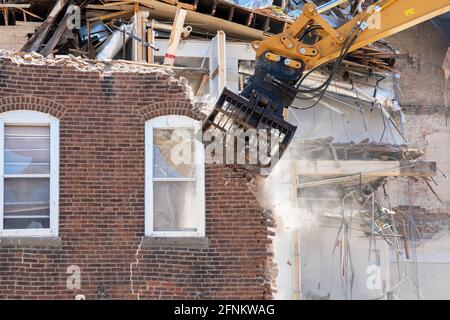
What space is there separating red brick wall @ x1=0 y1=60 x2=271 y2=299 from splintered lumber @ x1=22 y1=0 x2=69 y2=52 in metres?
4.23

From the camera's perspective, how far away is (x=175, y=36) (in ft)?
67.4

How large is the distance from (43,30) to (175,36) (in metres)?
2.48

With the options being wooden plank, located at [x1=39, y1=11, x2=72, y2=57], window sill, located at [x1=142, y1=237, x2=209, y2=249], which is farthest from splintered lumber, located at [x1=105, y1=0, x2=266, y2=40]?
window sill, located at [x1=142, y1=237, x2=209, y2=249]

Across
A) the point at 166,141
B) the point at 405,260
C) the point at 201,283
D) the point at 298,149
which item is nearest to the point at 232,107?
the point at 166,141

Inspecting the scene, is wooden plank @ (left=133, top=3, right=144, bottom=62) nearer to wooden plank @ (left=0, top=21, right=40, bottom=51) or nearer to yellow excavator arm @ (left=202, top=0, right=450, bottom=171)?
wooden plank @ (left=0, top=21, right=40, bottom=51)

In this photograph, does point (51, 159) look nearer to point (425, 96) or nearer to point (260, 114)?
point (260, 114)

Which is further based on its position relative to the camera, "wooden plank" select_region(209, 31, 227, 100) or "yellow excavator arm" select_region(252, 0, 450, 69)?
"wooden plank" select_region(209, 31, 227, 100)

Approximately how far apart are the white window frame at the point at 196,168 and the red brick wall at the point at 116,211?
0.08 metres

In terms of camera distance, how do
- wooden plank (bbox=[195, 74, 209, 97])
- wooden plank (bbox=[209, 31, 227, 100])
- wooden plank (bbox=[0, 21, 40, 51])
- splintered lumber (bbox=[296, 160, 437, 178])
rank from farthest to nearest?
wooden plank (bbox=[0, 21, 40, 51]), splintered lumber (bbox=[296, 160, 437, 178]), wooden plank (bbox=[195, 74, 209, 97]), wooden plank (bbox=[209, 31, 227, 100])

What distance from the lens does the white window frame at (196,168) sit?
52.3 ft

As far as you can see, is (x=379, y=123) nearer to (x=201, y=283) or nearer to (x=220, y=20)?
(x=220, y=20)

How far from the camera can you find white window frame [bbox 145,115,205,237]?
15945 mm

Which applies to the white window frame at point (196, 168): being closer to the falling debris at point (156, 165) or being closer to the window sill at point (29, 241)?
the falling debris at point (156, 165)

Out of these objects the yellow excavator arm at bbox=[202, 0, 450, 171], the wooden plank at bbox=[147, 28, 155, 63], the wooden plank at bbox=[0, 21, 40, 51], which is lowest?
the yellow excavator arm at bbox=[202, 0, 450, 171]
